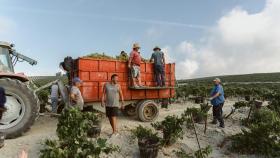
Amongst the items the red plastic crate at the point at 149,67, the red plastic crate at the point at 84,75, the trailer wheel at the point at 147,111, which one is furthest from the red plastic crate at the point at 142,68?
the red plastic crate at the point at 84,75

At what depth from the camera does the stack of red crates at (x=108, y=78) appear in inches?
386

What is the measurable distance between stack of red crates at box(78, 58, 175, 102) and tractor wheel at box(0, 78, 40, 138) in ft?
6.30

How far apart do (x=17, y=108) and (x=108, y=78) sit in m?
3.01

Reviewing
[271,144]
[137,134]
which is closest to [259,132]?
[271,144]

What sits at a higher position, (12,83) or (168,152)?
(12,83)

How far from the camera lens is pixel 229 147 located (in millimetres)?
9383

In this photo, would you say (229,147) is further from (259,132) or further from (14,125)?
(14,125)

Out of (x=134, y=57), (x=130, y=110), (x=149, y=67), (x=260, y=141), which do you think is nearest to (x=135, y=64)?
(x=134, y=57)

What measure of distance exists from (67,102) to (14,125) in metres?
2.09

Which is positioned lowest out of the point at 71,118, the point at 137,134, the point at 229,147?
the point at 229,147

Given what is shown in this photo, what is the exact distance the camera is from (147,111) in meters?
11.2

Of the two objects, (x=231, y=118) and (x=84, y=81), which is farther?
(x=231, y=118)

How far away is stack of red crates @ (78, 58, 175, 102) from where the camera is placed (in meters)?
9.80

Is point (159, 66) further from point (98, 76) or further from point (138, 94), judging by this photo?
point (98, 76)
